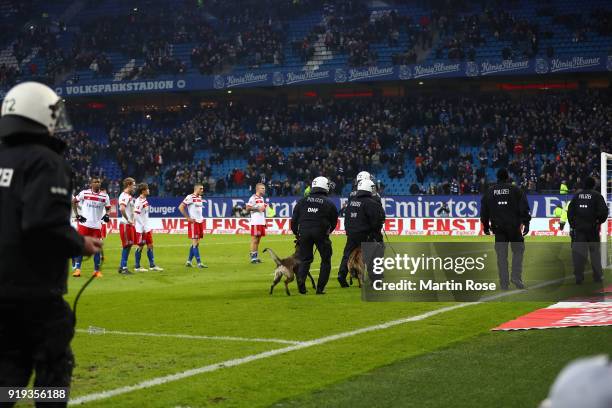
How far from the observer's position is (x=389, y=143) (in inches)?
1817

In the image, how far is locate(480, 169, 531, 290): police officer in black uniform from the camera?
1490 centimetres

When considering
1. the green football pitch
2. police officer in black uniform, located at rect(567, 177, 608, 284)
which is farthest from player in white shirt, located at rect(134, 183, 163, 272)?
police officer in black uniform, located at rect(567, 177, 608, 284)

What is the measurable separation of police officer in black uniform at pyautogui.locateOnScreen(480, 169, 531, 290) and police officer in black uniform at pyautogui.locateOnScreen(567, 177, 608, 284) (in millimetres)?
2005

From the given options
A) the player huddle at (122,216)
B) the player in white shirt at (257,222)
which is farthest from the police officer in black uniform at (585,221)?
the player huddle at (122,216)

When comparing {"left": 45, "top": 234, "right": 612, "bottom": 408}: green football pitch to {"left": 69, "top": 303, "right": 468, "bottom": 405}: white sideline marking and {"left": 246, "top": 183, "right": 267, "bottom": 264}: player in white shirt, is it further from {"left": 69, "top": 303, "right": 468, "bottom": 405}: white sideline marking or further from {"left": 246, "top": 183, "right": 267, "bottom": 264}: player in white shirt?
{"left": 246, "top": 183, "right": 267, "bottom": 264}: player in white shirt

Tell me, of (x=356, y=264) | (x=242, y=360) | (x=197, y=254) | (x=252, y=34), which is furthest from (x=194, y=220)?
(x=252, y=34)

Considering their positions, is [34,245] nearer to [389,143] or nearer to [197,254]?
[197,254]

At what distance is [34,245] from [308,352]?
17.4 feet

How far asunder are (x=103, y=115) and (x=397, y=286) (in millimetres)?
46568

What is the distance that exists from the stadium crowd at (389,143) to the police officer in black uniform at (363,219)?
23.9 meters

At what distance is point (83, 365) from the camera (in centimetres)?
838

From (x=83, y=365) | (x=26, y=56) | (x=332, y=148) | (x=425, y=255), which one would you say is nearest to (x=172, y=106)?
(x=26, y=56)

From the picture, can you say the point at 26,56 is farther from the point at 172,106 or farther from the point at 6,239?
the point at 6,239

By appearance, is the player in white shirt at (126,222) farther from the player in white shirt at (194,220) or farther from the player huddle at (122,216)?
the player in white shirt at (194,220)
